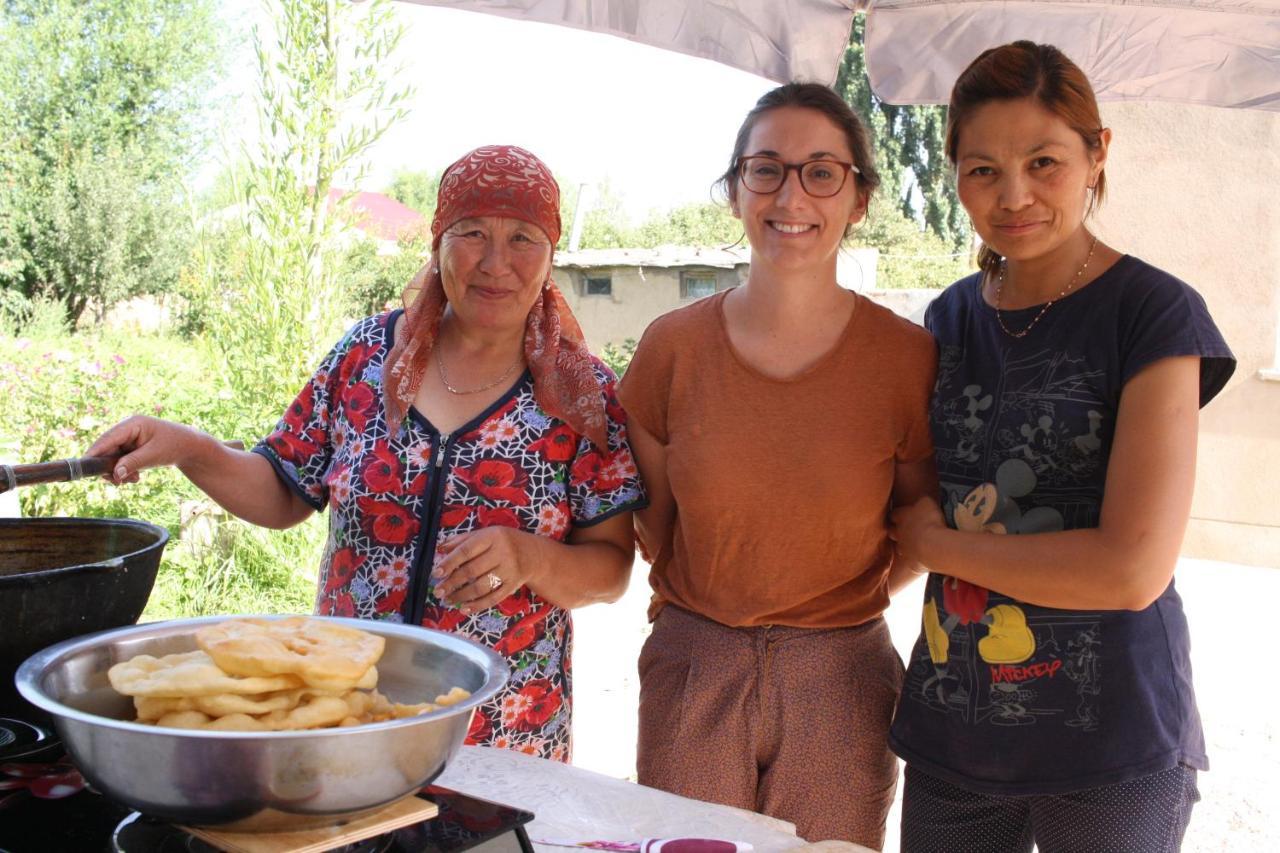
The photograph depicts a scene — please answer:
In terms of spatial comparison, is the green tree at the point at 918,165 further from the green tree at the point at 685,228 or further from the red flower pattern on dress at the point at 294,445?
the red flower pattern on dress at the point at 294,445

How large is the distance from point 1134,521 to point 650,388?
914mm

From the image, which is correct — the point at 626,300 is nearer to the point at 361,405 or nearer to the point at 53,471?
the point at 361,405

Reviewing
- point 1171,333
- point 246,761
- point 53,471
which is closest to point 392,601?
point 53,471

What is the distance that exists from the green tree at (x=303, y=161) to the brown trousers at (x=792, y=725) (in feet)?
14.3

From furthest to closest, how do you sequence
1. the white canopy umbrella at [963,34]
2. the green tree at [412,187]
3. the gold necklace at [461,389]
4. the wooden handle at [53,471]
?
1. the green tree at [412,187]
2. the white canopy umbrella at [963,34]
3. the gold necklace at [461,389]
4. the wooden handle at [53,471]

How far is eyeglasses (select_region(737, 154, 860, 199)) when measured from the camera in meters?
2.10

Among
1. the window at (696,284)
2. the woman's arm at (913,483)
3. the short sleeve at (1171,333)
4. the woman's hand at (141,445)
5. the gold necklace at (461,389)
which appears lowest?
the woman's arm at (913,483)

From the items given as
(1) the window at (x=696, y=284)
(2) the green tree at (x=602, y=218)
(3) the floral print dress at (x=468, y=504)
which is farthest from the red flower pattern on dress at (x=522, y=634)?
(2) the green tree at (x=602, y=218)

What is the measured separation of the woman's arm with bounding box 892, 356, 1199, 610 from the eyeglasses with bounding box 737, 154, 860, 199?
2.22 ft

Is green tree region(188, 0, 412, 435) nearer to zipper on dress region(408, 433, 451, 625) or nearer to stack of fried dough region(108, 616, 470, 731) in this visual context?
zipper on dress region(408, 433, 451, 625)

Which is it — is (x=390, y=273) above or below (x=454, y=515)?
above

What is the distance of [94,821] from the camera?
118 centimetres

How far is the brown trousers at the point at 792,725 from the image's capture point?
2117 mm

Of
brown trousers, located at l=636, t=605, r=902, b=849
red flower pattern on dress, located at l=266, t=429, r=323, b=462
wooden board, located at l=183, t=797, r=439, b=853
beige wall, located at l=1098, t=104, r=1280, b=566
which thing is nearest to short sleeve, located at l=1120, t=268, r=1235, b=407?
brown trousers, located at l=636, t=605, r=902, b=849
